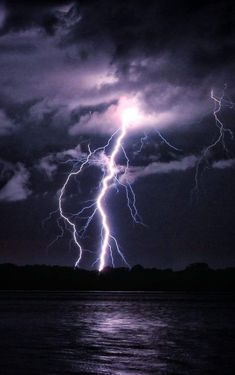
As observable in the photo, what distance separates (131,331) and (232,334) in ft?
15.6

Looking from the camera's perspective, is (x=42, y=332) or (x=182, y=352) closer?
(x=182, y=352)

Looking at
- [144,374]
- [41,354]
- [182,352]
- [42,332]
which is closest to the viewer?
[144,374]

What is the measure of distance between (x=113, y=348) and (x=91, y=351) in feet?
3.21

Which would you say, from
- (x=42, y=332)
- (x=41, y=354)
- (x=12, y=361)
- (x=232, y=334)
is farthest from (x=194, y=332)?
(x=12, y=361)

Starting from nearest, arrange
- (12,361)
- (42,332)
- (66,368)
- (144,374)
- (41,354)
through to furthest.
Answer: (144,374), (66,368), (12,361), (41,354), (42,332)

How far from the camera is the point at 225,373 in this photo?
539 inches

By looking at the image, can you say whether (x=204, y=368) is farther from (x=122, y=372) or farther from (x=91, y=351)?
(x=91, y=351)

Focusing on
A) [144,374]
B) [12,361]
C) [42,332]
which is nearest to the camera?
[144,374]

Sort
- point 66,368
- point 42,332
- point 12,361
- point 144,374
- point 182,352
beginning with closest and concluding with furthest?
1. point 144,374
2. point 66,368
3. point 12,361
4. point 182,352
5. point 42,332

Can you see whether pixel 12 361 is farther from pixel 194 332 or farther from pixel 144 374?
pixel 194 332

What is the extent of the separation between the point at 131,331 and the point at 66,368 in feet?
40.7

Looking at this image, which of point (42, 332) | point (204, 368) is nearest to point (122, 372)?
point (204, 368)

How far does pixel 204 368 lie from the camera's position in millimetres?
14414

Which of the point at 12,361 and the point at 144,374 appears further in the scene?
the point at 12,361
